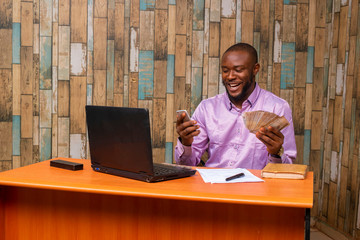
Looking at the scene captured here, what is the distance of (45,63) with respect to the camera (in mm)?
3207

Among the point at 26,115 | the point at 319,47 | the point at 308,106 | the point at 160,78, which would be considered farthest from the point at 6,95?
the point at 319,47

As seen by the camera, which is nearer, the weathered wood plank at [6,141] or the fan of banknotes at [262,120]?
the fan of banknotes at [262,120]

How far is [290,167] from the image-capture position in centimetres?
181

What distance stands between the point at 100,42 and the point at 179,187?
2005 millimetres

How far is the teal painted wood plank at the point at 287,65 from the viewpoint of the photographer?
130 inches

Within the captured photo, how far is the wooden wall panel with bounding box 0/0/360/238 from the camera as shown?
10.5ft

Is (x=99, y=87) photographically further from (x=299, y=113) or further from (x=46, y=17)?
(x=299, y=113)

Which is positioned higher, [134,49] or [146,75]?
[134,49]

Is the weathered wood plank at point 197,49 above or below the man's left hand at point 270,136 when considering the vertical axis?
above

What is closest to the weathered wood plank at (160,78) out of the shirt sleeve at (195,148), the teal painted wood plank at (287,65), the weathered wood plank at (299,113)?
the shirt sleeve at (195,148)

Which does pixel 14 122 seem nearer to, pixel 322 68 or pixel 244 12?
pixel 244 12

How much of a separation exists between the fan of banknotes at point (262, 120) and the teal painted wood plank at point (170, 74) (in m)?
1.51

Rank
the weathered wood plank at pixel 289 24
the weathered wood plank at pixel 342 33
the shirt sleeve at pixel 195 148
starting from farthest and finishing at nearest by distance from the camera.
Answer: the weathered wood plank at pixel 289 24 < the weathered wood plank at pixel 342 33 < the shirt sleeve at pixel 195 148

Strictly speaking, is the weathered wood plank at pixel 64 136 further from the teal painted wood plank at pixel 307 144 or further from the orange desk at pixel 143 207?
the teal painted wood plank at pixel 307 144
